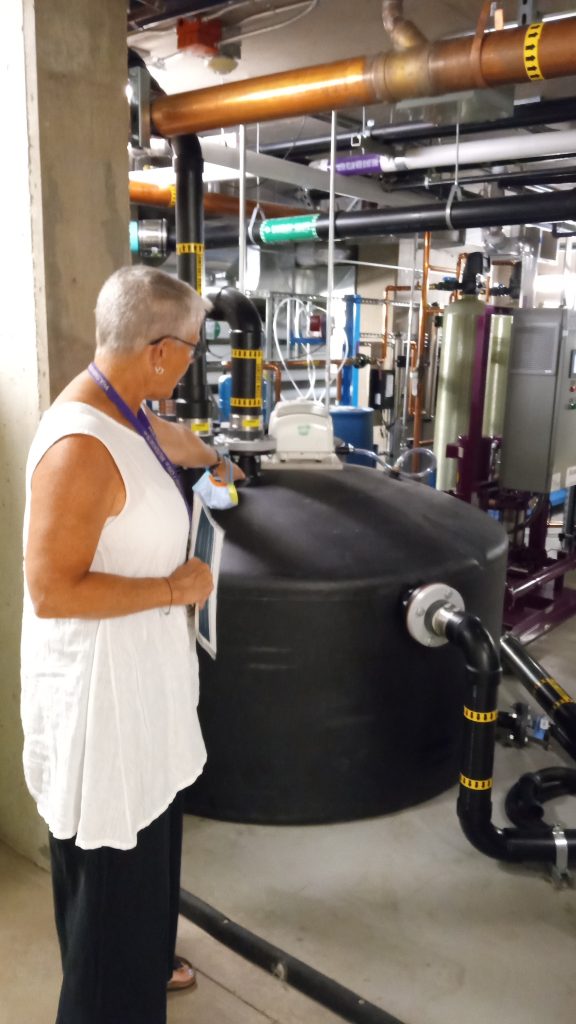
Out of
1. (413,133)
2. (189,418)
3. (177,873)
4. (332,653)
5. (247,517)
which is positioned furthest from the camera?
(413,133)

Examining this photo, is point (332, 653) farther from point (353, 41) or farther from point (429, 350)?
point (429, 350)

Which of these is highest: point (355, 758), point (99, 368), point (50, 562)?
point (99, 368)

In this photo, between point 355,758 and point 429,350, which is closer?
A: point 355,758

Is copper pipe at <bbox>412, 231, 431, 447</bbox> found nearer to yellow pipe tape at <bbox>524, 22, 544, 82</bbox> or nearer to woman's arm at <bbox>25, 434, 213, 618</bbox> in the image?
yellow pipe tape at <bbox>524, 22, 544, 82</bbox>

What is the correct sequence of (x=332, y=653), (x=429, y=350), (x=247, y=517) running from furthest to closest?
(x=429, y=350)
(x=247, y=517)
(x=332, y=653)

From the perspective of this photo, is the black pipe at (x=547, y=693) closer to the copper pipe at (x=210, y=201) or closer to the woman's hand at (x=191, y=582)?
the woman's hand at (x=191, y=582)

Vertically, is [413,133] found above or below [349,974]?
above

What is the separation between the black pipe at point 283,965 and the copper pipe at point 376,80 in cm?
208

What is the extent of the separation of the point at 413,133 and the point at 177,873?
3512mm

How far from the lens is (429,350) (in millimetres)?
7047

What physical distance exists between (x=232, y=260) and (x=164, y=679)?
5.21 m

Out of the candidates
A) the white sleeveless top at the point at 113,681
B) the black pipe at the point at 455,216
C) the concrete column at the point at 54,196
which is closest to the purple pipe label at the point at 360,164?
the black pipe at the point at 455,216

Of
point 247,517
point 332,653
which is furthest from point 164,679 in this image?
point 247,517

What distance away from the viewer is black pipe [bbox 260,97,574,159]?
3.50 metres
